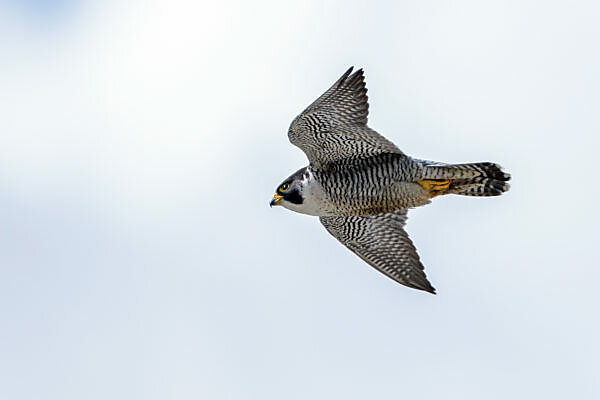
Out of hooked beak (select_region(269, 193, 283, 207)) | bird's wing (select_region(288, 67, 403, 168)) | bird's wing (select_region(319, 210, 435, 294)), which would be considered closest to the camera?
bird's wing (select_region(288, 67, 403, 168))

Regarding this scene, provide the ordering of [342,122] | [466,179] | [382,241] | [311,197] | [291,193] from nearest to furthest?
[342,122] < [466,179] < [311,197] < [291,193] < [382,241]

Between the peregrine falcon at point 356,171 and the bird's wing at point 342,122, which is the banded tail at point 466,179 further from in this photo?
the bird's wing at point 342,122

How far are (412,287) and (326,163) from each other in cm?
226

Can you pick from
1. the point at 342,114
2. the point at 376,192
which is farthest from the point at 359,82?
the point at 376,192

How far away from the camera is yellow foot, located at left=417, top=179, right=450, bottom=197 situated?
15297 millimetres

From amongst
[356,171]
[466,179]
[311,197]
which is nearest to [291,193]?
[311,197]

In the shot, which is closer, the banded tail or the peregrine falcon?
the peregrine falcon

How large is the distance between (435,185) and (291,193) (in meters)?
2.00

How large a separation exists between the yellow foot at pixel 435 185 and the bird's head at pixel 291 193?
165cm

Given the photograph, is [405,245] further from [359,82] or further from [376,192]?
[359,82]

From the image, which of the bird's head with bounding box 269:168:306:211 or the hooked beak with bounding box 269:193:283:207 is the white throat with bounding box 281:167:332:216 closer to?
the bird's head with bounding box 269:168:306:211

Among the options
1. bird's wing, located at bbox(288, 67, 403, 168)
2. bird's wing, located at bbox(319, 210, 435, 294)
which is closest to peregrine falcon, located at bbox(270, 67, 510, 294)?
bird's wing, located at bbox(288, 67, 403, 168)

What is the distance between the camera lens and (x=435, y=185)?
1535 cm

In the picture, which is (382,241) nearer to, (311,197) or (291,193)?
(311,197)
